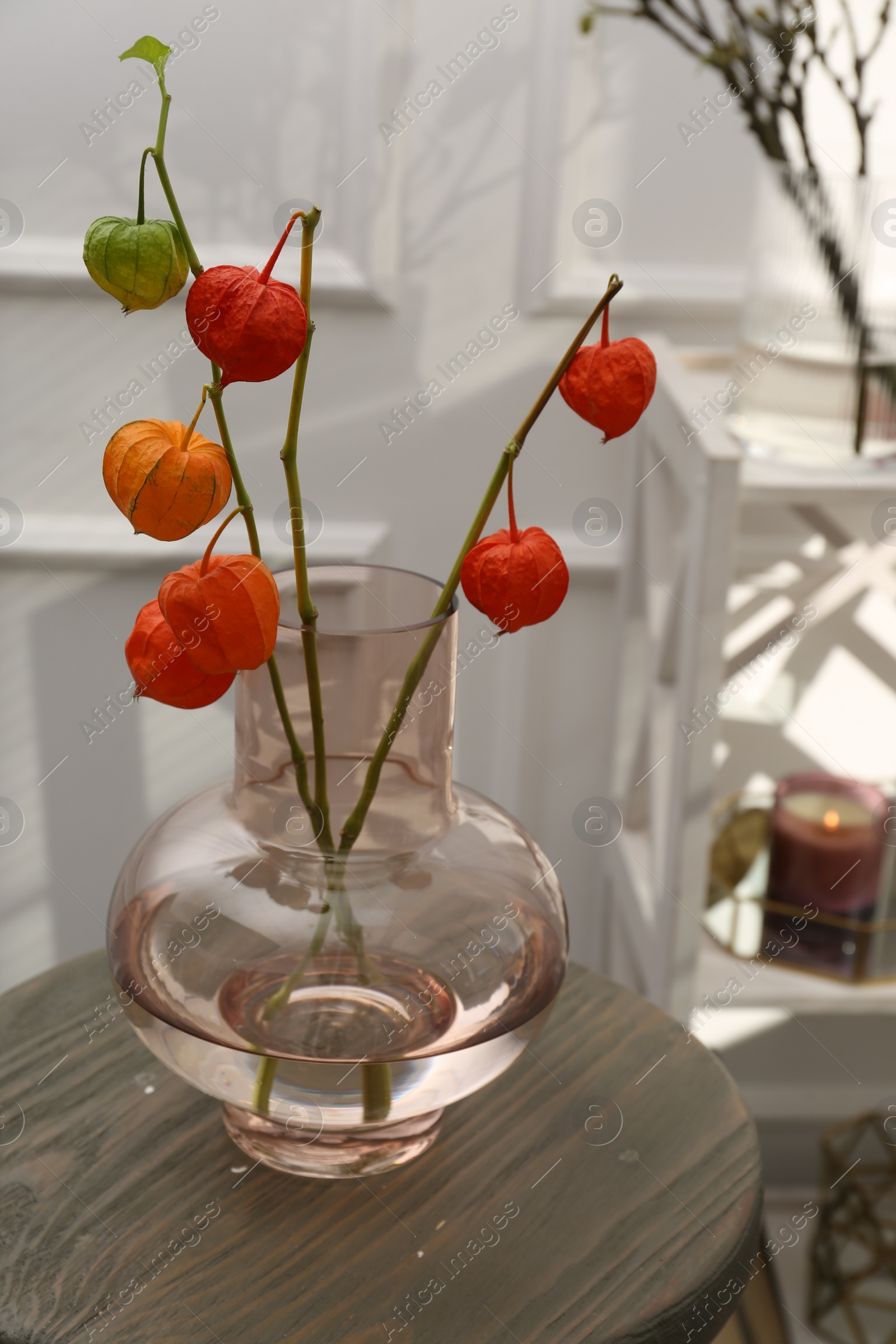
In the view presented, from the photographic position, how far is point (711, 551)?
95 centimetres

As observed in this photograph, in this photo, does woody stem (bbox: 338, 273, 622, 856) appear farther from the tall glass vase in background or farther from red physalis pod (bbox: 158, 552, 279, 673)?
the tall glass vase in background

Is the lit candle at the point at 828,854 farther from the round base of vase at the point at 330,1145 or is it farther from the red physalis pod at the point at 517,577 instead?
the red physalis pod at the point at 517,577

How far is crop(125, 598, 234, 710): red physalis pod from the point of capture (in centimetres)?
49

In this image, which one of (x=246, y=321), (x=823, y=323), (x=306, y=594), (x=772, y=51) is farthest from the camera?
(x=772, y=51)

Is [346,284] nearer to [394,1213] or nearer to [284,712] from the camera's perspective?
[284,712]

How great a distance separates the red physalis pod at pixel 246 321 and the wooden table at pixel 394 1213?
16.6 inches

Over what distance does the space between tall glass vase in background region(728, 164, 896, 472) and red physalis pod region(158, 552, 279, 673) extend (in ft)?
2.06

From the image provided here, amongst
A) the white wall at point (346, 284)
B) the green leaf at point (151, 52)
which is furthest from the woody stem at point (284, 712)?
the white wall at point (346, 284)

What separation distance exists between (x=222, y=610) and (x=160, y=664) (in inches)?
2.0

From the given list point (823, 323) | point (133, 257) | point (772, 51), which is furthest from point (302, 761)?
point (772, 51)

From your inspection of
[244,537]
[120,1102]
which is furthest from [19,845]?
[120,1102]

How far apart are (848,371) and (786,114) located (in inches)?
16.6

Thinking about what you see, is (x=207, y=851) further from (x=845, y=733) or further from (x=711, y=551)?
(x=845, y=733)

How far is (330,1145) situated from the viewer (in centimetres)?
63
